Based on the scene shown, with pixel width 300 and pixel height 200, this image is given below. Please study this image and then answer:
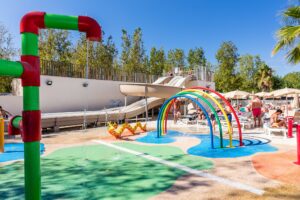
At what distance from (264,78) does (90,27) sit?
62.3m

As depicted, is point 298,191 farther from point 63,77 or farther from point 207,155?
point 63,77

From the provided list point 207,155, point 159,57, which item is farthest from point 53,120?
point 159,57

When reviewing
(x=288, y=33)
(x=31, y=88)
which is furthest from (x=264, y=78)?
(x=31, y=88)

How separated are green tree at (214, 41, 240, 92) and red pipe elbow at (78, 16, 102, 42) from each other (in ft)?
148

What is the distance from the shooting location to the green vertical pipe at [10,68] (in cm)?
178

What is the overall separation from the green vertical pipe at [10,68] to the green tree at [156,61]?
39.3 meters

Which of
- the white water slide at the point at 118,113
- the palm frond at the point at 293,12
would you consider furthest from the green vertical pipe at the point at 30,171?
the white water slide at the point at 118,113

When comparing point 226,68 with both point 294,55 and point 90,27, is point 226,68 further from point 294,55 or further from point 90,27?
point 90,27

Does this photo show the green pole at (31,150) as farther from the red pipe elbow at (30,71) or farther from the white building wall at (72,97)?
the white building wall at (72,97)

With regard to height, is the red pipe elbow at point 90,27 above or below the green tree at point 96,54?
below

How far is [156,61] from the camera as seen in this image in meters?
42.1

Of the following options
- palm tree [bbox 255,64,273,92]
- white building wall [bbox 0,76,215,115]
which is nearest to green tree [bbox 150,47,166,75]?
white building wall [bbox 0,76,215,115]

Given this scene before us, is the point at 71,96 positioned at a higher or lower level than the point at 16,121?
higher

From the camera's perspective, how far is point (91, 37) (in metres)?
2.23
